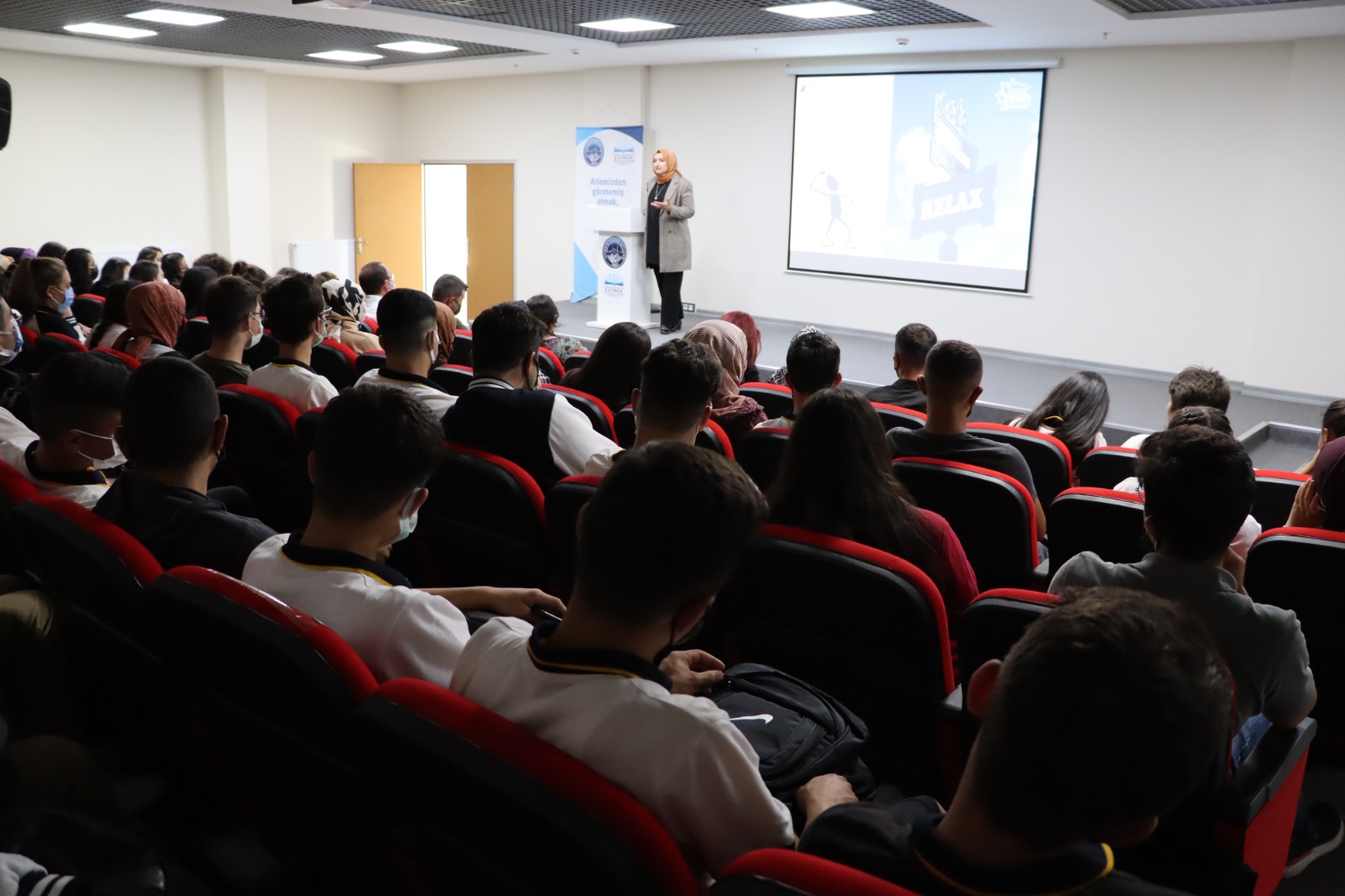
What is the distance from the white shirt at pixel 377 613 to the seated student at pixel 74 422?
0.96 m

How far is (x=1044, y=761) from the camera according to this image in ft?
2.98

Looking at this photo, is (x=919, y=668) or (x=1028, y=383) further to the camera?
(x=1028, y=383)

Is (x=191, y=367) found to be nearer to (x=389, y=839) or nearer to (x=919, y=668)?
(x=389, y=839)

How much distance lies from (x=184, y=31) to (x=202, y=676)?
9000 mm

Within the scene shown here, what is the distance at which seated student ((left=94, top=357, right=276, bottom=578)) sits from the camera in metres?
1.93

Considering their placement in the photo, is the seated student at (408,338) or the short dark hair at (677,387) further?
the seated student at (408,338)

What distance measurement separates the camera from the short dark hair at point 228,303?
12.1ft

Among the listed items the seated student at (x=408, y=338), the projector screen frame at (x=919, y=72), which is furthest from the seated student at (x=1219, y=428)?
the projector screen frame at (x=919, y=72)

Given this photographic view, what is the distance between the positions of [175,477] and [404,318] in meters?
1.32

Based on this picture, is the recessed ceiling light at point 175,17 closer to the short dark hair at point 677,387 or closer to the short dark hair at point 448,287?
the short dark hair at point 448,287

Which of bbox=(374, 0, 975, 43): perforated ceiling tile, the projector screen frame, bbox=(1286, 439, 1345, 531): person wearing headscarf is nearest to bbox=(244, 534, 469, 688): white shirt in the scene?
bbox=(1286, 439, 1345, 531): person wearing headscarf

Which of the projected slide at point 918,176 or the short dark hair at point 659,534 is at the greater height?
the projected slide at point 918,176

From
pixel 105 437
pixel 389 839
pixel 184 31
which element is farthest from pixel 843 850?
pixel 184 31

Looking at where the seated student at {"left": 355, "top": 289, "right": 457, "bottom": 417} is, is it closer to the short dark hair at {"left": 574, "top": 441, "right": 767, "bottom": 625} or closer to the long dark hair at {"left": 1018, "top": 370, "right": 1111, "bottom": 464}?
the short dark hair at {"left": 574, "top": 441, "right": 767, "bottom": 625}
